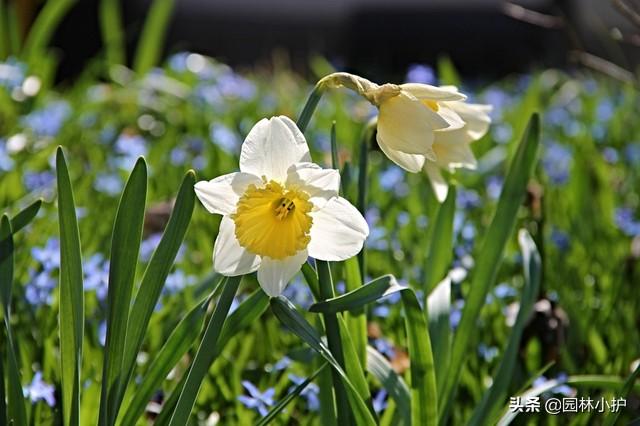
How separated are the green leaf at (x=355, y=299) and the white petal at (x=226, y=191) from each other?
152 mm

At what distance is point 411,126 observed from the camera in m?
1.01

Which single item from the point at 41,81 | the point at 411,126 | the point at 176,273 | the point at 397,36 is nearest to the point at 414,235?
the point at 176,273

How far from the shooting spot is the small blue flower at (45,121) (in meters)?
2.62

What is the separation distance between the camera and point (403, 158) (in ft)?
3.48

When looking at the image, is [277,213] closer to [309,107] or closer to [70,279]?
[309,107]

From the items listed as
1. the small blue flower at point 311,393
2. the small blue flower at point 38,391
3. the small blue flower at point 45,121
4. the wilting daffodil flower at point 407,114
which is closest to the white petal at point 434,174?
the wilting daffodil flower at point 407,114

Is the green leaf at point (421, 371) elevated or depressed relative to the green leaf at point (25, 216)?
depressed

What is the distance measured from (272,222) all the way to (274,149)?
8 cm

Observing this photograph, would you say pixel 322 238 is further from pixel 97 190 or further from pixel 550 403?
pixel 97 190

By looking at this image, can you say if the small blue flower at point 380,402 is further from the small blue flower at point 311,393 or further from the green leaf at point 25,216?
the green leaf at point 25,216

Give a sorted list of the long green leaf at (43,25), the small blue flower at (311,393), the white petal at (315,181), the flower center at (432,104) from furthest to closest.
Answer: the long green leaf at (43,25) < the small blue flower at (311,393) < the flower center at (432,104) < the white petal at (315,181)

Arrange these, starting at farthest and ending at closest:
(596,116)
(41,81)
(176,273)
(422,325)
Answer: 1. (596,116)
2. (41,81)
3. (176,273)
4. (422,325)

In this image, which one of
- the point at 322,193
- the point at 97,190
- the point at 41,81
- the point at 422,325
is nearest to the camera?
the point at 322,193

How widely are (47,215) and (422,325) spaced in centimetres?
108
